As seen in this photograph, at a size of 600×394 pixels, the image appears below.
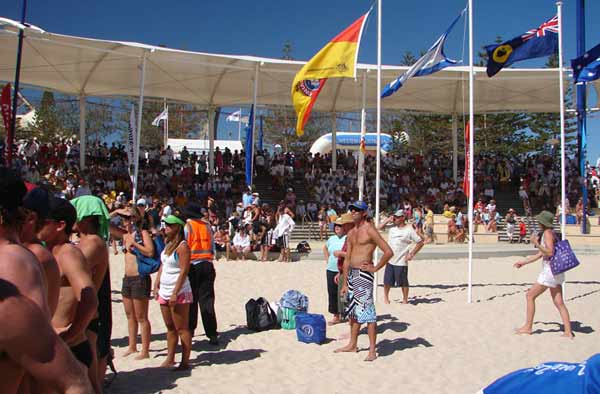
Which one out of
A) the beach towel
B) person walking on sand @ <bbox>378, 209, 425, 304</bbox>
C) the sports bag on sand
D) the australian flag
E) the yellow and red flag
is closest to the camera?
the beach towel

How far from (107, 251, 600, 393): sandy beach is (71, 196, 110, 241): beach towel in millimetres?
1822

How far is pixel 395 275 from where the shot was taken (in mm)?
9516

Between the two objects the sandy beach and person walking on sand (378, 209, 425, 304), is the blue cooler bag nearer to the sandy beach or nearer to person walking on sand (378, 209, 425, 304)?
the sandy beach

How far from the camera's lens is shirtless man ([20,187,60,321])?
2.36m

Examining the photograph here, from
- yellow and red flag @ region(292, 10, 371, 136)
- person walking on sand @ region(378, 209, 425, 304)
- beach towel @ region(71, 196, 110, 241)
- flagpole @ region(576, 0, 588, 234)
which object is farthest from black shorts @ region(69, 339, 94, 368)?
flagpole @ region(576, 0, 588, 234)

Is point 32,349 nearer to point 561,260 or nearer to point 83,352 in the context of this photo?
point 83,352

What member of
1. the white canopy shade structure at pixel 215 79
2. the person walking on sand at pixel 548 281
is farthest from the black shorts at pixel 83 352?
the white canopy shade structure at pixel 215 79

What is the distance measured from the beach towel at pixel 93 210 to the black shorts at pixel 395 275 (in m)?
5.87

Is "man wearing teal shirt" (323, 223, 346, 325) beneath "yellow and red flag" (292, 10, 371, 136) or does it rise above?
beneath

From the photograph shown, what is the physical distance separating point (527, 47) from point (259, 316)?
20.6 ft

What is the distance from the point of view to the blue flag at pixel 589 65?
10.4 metres

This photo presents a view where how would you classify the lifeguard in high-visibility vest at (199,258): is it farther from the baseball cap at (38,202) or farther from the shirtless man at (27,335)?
the shirtless man at (27,335)

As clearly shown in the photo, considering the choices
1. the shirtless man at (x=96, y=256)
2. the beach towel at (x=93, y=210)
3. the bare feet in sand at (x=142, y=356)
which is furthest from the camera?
the bare feet in sand at (x=142, y=356)

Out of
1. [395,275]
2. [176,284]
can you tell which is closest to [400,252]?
[395,275]
